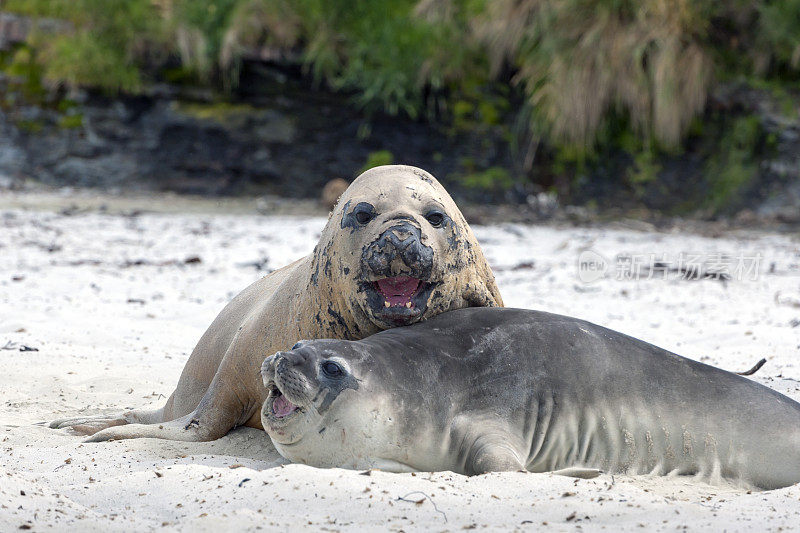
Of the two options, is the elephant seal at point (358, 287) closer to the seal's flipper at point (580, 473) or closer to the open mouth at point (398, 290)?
the open mouth at point (398, 290)

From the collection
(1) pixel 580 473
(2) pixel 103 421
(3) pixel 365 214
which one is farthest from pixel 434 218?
(2) pixel 103 421

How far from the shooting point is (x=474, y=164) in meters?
10.9

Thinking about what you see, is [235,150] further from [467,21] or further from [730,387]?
[730,387]

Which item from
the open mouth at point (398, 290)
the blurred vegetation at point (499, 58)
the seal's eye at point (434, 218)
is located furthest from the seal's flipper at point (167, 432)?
the blurred vegetation at point (499, 58)

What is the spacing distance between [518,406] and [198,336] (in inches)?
112

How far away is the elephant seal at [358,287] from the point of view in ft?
9.75

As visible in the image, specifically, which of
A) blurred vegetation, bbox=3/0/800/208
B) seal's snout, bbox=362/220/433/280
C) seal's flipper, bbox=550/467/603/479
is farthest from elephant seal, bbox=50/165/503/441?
blurred vegetation, bbox=3/0/800/208

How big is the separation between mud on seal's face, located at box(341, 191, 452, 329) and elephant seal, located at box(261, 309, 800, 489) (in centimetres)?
9

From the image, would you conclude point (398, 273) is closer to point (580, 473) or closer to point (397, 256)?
point (397, 256)

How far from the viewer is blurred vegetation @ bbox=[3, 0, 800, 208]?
9617 mm

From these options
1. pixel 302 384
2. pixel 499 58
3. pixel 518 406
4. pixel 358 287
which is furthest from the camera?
pixel 499 58

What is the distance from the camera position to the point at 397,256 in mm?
2885

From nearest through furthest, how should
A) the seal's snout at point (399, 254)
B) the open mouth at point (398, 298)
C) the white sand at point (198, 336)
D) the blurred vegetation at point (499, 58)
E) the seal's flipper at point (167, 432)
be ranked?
the white sand at point (198, 336) → the seal's snout at point (399, 254) → the open mouth at point (398, 298) → the seal's flipper at point (167, 432) → the blurred vegetation at point (499, 58)

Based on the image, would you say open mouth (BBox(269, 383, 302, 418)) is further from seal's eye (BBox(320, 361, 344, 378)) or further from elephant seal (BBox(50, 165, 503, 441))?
elephant seal (BBox(50, 165, 503, 441))
